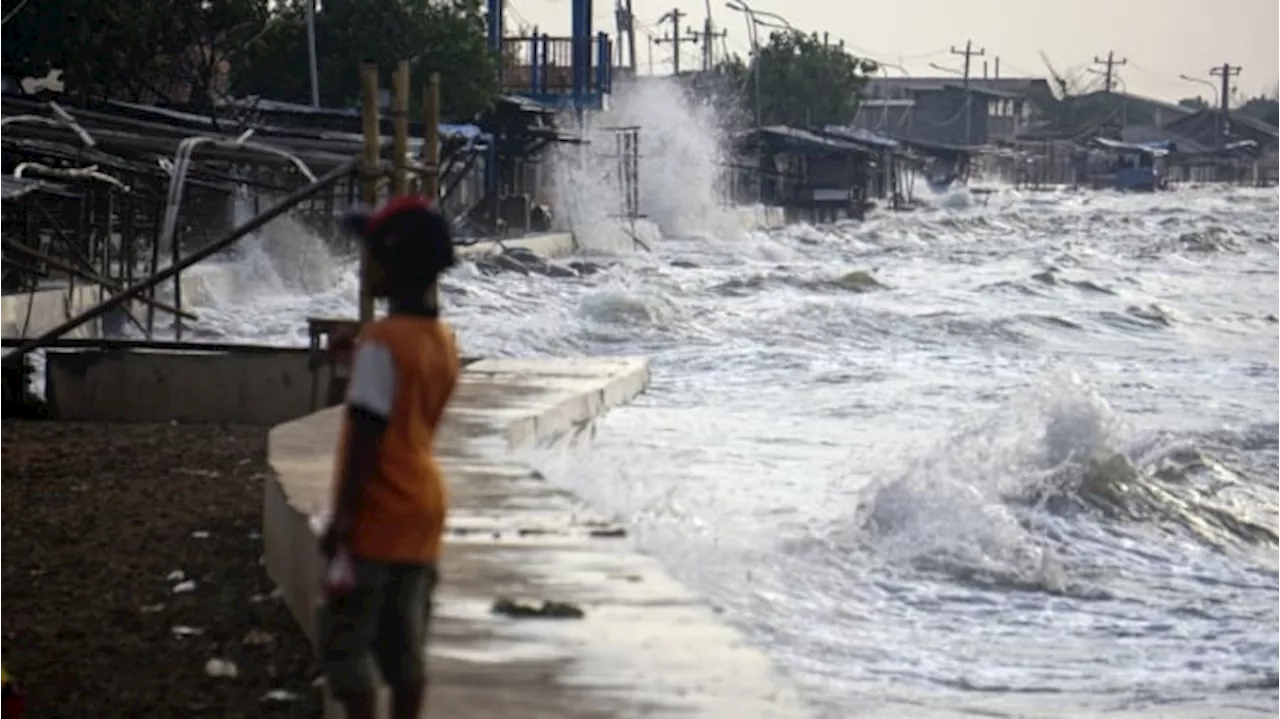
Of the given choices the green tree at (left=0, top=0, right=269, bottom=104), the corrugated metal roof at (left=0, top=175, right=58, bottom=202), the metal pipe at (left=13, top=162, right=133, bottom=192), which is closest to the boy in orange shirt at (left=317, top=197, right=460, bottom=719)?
the corrugated metal roof at (left=0, top=175, right=58, bottom=202)

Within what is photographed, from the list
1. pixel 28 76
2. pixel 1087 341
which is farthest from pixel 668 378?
pixel 1087 341

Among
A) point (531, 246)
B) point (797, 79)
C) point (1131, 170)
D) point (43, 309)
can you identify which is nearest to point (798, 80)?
point (797, 79)

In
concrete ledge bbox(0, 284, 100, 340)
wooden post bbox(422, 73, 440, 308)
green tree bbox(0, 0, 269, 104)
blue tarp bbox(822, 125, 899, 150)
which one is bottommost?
blue tarp bbox(822, 125, 899, 150)

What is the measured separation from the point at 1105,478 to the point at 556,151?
1627 inches

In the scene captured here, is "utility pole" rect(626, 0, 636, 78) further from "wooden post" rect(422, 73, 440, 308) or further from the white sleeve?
the white sleeve

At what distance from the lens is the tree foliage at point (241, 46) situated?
2677cm

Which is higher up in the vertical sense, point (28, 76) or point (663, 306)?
point (28, 76)

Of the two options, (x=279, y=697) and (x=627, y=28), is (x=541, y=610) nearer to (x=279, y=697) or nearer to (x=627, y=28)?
(x=279, y=697)

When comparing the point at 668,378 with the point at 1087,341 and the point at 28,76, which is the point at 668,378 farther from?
the point at 1087,341

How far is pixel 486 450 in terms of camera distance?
11430 mm

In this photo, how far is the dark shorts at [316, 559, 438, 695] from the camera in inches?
217

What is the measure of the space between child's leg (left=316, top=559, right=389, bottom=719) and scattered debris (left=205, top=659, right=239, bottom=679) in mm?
2425

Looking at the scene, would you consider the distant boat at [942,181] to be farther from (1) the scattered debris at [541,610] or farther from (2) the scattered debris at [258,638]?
(1) the scattered debris at [541,610]

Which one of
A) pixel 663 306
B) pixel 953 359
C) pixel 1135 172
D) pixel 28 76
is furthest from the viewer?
pixel 1135 172
